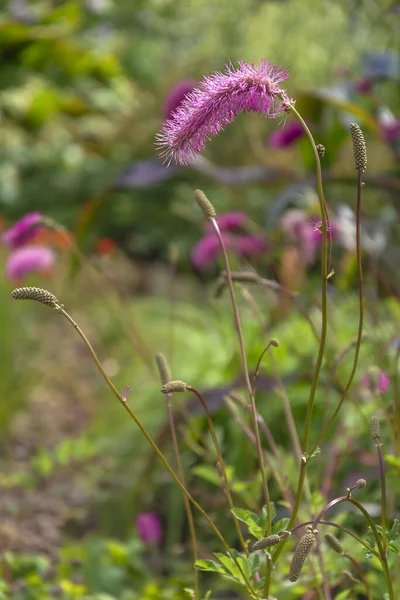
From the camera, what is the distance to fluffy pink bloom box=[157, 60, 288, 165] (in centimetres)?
72

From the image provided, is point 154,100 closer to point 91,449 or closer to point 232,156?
point 232,156

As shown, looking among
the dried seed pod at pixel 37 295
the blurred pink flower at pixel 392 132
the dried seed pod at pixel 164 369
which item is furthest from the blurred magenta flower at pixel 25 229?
the blurred pink flower at pixel 392 132

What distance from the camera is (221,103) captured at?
74 centimetres

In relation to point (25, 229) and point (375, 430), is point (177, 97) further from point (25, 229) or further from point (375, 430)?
point (375, 430)

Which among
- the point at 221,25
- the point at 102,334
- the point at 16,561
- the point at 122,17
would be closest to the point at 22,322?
the point at 102,334

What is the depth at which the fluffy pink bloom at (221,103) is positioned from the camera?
0.72m

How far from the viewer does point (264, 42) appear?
5.86 m

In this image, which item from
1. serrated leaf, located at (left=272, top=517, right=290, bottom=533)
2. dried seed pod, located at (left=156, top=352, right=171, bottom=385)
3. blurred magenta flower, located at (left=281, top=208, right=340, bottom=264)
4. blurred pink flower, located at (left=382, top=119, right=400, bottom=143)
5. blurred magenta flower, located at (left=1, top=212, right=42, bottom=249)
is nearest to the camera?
serrated leaf, located at (left=272, top=517, right=290, bottom=533)

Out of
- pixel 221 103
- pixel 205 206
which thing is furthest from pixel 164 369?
pixel 221 103

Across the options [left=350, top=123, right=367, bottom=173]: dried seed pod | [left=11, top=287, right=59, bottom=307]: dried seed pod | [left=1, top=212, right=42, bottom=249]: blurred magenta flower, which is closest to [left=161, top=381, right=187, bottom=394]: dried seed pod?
[left=11, top=287, right=59, bottom=307]: dried seed pod

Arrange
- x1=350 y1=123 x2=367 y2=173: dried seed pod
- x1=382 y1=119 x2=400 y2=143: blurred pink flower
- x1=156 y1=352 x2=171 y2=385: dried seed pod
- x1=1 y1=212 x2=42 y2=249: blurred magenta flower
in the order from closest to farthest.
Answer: x1=350 y1=123 x2=367 y2=173: dried seed pod
x1=156 y1=352 x2=171 y2=385: dried seed pod
x1=1 y1=212 x2=42 y2=249: blurred magenta flower
x1=382 y1=119 x2=400 y2=143: blurred pink flower

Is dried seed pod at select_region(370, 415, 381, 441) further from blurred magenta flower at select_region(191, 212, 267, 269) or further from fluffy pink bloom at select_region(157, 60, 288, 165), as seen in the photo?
blurred magenta flower at select_region(191, 212, 267, 269)

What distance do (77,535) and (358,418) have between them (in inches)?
38.3

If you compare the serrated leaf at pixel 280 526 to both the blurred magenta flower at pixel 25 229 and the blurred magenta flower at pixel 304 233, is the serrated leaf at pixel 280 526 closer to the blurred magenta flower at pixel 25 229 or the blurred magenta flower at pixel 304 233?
the blurred magenta flower at pixel 25 229
